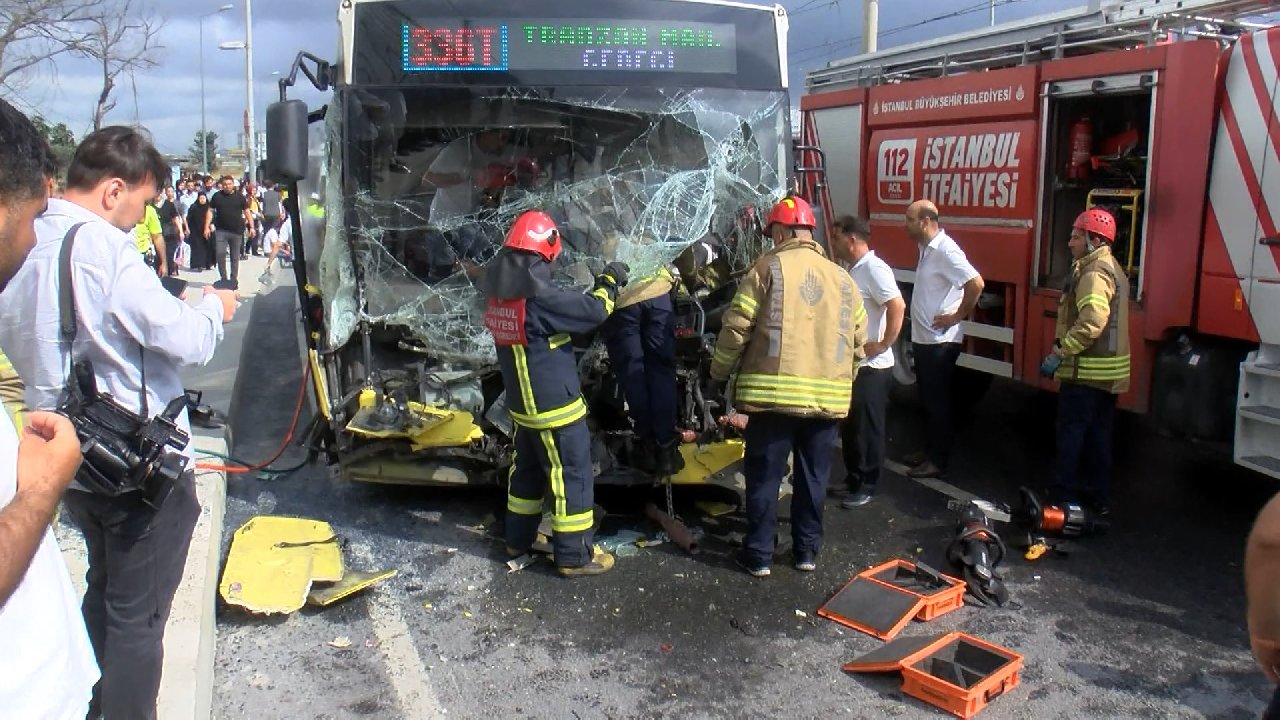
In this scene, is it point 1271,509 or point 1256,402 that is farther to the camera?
point 1256,402

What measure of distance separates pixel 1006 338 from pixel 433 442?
3889mm

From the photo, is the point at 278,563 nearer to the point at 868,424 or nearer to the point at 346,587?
the point at 346,587

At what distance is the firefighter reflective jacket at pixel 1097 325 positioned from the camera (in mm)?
5258

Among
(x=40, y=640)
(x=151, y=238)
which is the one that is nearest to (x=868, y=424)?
(x=40, y=640)

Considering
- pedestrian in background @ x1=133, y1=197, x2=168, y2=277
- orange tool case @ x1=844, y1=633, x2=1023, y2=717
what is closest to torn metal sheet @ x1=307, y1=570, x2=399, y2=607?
orange tool case @ x1=844, y1=633, x2=1023, y2=717

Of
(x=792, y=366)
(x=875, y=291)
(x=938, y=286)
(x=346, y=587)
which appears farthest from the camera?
(x=938, y=286)

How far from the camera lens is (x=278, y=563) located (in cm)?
473

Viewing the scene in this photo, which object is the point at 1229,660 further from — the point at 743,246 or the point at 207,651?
the point at 207,651

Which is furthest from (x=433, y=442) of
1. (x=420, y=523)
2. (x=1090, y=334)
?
(x=1090, y=334)

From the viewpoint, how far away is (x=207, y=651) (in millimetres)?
3877

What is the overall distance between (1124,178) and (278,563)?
206 inches

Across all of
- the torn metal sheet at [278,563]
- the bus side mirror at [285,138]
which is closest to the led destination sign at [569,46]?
the bus side mirror at [285,138]

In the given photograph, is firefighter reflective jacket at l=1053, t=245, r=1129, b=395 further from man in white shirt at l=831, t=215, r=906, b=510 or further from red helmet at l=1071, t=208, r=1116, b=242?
man in white shirt at l=831, t=215, r=906, b=510

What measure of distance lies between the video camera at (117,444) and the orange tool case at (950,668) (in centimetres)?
259
